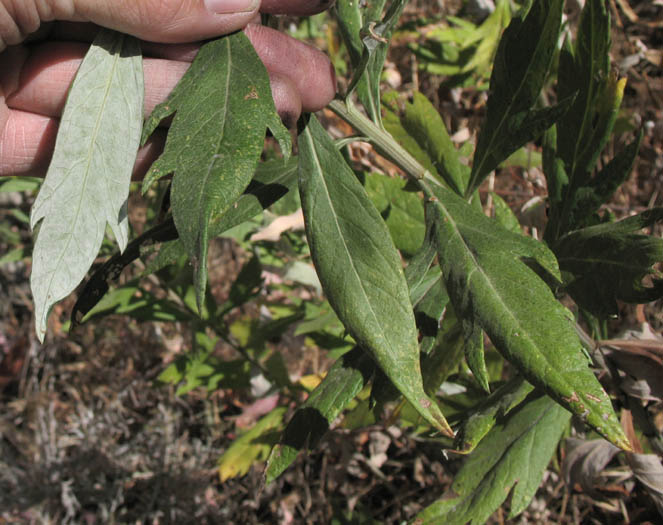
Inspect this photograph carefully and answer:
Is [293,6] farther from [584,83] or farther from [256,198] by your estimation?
[584,83]

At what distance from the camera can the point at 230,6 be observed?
1200 mm

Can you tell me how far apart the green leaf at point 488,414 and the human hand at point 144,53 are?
0.72 m

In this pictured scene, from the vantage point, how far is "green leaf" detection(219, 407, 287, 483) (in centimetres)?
243

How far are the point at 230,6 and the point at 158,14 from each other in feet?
0.44

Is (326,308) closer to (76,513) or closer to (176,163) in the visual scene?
(176,163)

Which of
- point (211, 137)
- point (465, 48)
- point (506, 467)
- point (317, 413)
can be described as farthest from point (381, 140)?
point (465, 48)

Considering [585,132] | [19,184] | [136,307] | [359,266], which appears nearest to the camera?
[359,266]

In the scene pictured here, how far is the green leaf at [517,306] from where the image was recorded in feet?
3.50

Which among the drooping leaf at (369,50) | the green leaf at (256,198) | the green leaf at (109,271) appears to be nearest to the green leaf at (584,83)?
the drooping leaf at (369,50)

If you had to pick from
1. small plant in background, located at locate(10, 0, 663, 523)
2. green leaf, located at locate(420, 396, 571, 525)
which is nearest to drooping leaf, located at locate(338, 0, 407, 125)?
small plant in background, located at locate(10, 0, 663, 523)

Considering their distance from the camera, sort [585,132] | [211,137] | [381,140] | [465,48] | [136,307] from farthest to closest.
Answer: [465,48], [136,307], [585,132], [381,140], [211,137]

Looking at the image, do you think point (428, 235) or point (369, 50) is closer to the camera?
point (369, 50)

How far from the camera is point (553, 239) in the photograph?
1649mm

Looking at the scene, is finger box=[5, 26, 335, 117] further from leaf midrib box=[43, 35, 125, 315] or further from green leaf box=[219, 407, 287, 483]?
green leaf box=[219, 407, 287, 483]
